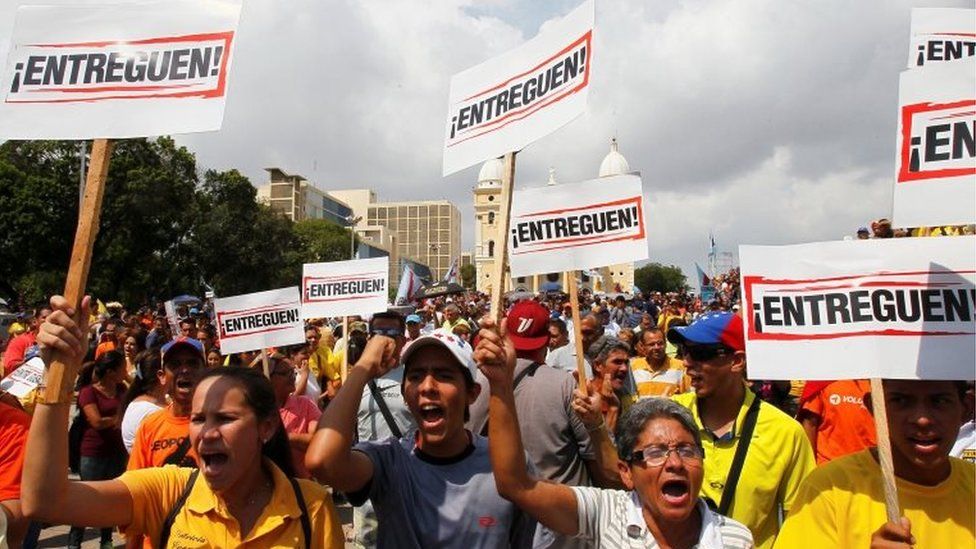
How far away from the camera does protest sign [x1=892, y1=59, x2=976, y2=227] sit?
2.51 metres

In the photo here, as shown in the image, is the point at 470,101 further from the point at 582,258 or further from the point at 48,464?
the point at 48,464

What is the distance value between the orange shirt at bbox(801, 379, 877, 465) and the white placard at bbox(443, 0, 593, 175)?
108 inches

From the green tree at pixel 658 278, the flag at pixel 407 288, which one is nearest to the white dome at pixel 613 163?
the green tree at pixel 658 278

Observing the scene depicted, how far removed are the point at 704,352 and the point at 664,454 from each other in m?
1.20

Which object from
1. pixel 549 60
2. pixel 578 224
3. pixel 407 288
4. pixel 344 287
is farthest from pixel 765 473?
pixel 407 288

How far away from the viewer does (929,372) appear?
7.70ft

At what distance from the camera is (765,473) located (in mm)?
3148

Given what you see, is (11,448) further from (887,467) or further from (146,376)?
(887,467)

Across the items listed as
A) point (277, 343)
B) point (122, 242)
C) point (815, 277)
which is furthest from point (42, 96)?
point (122, 242)

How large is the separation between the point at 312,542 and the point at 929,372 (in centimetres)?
199

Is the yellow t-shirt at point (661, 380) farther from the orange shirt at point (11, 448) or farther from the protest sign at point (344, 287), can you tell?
the orange shirt at point (11, 448)

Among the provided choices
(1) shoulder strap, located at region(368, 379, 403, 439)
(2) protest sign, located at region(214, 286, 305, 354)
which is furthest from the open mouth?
(2) protest sign, located at region(214, 286, 305, 354)

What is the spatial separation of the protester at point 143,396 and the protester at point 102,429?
119cm

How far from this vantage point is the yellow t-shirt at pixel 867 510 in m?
2.26
